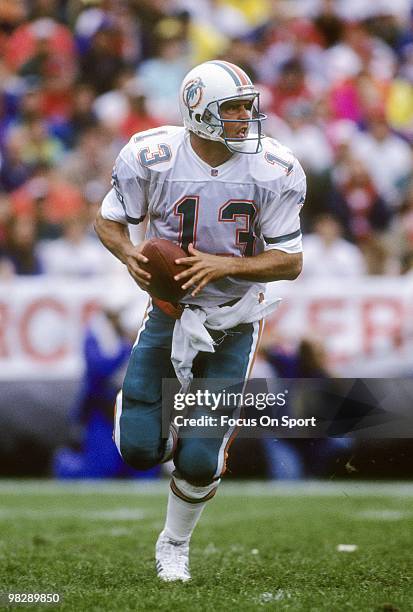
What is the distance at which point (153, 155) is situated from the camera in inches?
163

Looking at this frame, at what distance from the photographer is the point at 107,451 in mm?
7332

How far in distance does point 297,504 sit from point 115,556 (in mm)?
1961

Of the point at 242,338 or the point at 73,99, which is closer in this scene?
the point at 242,338

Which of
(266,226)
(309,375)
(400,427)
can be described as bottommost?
(309,375)

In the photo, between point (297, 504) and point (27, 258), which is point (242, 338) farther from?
point (27, 258)

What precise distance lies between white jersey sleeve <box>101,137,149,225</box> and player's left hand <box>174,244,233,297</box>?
30 centimetres

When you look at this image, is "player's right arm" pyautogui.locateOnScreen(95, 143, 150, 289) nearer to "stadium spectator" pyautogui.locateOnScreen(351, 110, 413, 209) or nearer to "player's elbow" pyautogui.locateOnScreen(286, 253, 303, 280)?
"player's elbow" pyautogui.locateOnScreen(286, 253, 303, 280)

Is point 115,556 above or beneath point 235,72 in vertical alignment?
beneath

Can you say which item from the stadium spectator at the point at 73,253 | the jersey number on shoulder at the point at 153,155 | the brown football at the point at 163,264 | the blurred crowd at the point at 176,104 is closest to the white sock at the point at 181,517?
the brown football at the point at 163,264

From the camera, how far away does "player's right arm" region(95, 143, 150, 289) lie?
A: 4098mm

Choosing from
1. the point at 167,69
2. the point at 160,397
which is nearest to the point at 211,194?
the point at 160,397

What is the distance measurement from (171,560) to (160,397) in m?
0.56

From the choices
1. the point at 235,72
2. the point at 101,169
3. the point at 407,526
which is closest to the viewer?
the point at 235,72

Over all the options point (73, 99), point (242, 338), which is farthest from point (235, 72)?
point (73, 99)
